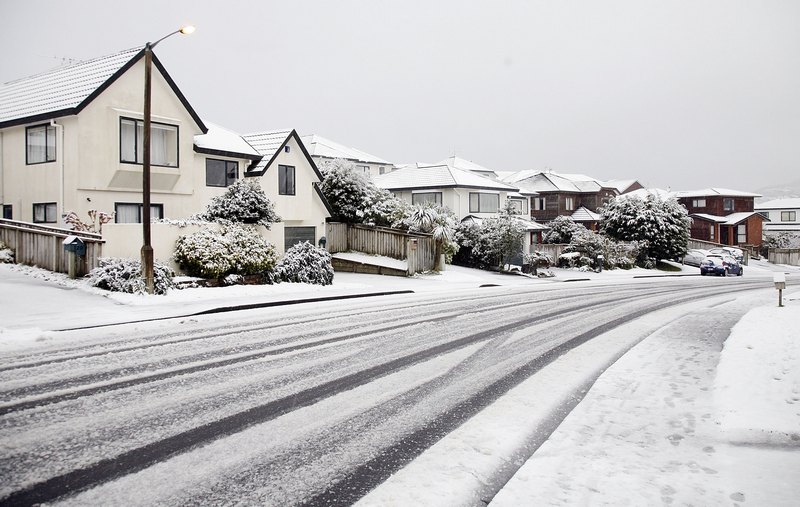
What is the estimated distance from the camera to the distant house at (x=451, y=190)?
4569 cm

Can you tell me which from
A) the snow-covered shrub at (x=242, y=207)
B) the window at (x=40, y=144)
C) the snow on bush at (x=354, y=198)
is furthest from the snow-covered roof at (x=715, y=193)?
the window at (x=40, y=144)

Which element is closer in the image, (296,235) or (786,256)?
(296,235)

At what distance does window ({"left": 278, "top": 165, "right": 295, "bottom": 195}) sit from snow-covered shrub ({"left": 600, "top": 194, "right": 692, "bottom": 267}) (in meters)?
29.4

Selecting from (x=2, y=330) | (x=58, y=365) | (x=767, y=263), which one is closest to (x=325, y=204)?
(x=2, y=330)

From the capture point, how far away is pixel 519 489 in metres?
4.64

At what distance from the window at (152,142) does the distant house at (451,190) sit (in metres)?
24.1

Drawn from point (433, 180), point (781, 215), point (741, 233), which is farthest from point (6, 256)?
point (781, 215)

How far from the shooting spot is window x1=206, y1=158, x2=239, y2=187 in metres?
27.0

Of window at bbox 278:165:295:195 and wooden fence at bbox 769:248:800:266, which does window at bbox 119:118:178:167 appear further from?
wooden fence at bbox 769:248:800:266

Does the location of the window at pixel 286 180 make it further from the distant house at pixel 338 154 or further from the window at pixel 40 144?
the distant house at pixel 338 154

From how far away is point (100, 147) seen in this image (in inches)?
862

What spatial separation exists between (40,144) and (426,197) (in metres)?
29.3

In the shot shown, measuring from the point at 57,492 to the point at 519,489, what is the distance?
3.61m

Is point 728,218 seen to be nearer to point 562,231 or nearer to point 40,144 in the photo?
point 562,231
